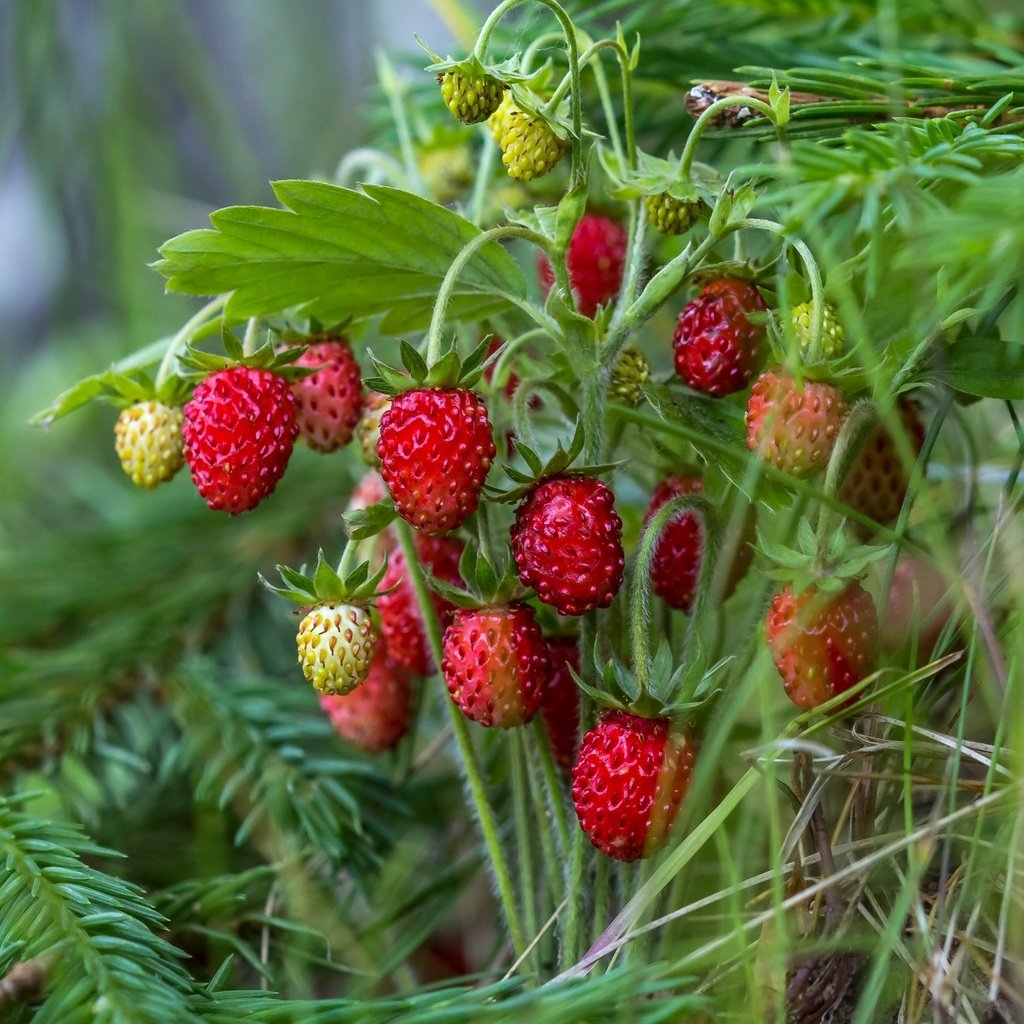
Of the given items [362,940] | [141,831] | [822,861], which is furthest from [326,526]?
[822,861]

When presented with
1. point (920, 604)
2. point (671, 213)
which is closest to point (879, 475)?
point (920, 604)

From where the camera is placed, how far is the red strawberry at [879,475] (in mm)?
671

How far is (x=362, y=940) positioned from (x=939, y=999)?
1.48ft

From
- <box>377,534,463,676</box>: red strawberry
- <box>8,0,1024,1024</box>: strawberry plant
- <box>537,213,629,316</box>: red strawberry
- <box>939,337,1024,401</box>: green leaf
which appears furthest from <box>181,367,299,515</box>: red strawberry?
<box>939,337,1024,401</box>: green leaf

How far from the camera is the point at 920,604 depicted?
683 mm

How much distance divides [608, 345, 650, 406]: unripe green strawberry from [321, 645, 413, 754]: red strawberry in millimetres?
262

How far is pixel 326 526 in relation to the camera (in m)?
1.30

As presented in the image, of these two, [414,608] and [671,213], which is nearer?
[671,213]

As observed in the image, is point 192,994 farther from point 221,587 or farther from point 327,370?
point 221,587

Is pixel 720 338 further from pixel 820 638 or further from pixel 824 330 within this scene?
pixel 820 638

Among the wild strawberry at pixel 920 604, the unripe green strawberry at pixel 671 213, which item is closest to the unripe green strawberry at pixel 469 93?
the unripe green strawberry at pixel 671 213

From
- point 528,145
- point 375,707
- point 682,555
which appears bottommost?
point 375,707

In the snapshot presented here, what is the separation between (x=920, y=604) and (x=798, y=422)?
19cm

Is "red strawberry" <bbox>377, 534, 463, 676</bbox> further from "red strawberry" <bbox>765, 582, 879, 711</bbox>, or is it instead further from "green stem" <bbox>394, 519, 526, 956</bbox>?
"red strawberry" <bbox>765, 582, 879, 711</bbox>
